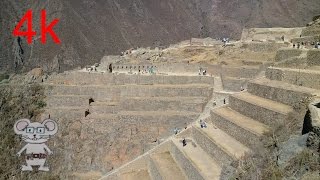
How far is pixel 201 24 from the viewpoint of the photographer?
10250 cm

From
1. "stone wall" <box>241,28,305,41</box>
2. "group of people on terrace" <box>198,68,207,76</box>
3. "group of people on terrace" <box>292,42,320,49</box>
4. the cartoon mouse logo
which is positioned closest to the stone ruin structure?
"group of people on terrace" <box>198,68,207,76</box>

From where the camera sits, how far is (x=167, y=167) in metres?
17.7

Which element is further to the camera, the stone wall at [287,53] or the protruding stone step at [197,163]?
the stone wall at [287,53]

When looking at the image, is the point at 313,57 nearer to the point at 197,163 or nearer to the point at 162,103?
the point at 197,163

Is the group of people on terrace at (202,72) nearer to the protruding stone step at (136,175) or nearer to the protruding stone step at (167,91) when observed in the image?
the protruding stone step at (167,91)

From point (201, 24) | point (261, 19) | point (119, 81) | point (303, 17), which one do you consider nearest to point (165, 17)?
point (201, 24)

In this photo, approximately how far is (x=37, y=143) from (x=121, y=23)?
74.2m

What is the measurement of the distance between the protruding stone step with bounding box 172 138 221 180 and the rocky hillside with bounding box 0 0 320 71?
55.6 meters

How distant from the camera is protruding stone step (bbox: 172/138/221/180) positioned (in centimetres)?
1439

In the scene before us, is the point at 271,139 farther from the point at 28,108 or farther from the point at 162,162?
the point at 28,108

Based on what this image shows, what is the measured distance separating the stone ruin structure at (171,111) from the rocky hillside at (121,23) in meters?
44.7

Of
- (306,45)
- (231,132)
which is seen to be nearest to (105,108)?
(231,132)

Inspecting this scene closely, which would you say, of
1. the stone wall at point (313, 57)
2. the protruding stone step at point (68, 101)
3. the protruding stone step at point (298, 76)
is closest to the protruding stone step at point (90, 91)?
the protruding stone step at point (68, 101)

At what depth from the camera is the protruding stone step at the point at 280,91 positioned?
46.2ft
